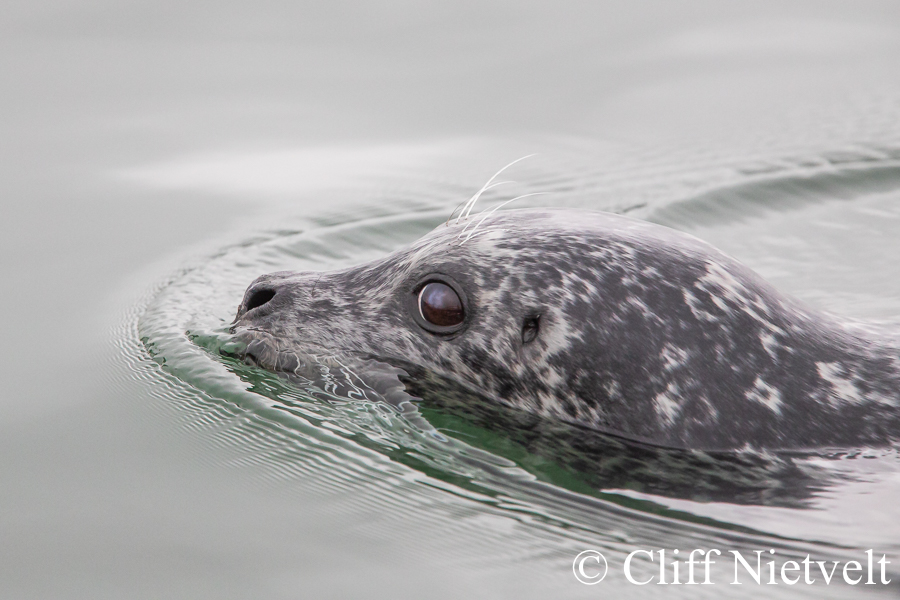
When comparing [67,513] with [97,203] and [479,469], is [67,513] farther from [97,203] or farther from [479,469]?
[97,203]

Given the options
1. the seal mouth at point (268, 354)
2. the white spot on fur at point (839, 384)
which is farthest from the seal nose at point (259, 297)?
the white spot on fur at point (839, 384)

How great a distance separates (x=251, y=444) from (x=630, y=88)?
5802 mm

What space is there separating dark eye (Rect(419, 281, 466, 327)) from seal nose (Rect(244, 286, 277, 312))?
2.61ft

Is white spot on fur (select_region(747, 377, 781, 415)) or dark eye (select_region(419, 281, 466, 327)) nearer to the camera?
white spot on fur (select_region(747, 377, 781, 415))

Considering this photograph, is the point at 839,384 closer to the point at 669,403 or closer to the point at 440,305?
the point at 669,403

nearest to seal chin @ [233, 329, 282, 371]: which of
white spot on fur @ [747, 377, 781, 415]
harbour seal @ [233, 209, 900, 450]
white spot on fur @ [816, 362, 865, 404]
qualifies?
harbour seal @ [233, 209, 900, 450]

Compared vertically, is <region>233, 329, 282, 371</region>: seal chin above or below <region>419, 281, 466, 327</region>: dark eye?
below

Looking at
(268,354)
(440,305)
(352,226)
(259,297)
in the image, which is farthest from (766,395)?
(352,226)

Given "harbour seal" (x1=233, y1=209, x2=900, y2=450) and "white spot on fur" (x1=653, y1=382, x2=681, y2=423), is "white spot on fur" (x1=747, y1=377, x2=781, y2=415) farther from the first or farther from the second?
"white spot on fur" (x1=653, y1=382, x2=681, y2=423)

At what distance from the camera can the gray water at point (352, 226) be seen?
3.73m

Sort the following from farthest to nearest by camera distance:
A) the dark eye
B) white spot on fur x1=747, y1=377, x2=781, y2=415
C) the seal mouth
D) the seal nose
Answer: the seal nose, the seal mouth, the dark eye, white spot on fur x1=747, y1=377, x2=781, y2=415

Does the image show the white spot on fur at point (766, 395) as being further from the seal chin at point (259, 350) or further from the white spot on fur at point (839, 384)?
the seal chin at point (259, 350)

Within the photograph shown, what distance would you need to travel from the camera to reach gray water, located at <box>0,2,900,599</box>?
12.3ft

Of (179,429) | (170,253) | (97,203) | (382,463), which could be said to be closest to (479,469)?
(382,463)
